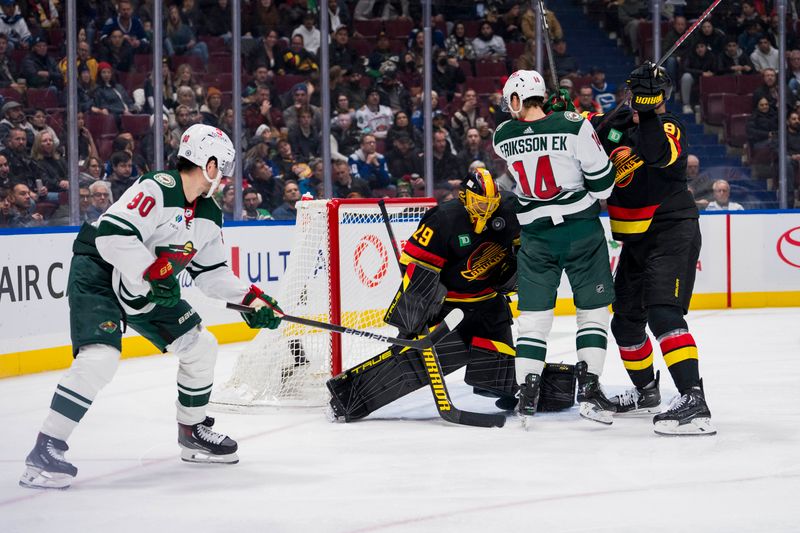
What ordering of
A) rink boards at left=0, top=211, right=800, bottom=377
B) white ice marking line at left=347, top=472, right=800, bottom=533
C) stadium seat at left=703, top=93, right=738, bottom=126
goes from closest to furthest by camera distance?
white ice marking line at left=347, top=472, right=800, bottom=533, rink boards at left=0, top=211, right=800, bottom=377, stadium seat at left=703, top=93, right=738, bottom=126

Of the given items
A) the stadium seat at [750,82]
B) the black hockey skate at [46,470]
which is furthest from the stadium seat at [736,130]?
the black hockey skate at [46,470]

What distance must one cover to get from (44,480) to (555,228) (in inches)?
79.1

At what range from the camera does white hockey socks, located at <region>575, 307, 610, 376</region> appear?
4.18 meters

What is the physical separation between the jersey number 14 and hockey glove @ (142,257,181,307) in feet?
4.75

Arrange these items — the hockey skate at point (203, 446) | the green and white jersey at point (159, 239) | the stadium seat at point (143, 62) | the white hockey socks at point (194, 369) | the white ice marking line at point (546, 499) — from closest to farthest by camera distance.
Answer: the white ice marking line at point (546, 499) → the green and white jersey at point (159, 239) → the white hockey socks at point (194, 369) → the hockey skate at point (203, 446) → the stadium seat at point (143, 62)

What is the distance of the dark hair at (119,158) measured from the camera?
267 inches

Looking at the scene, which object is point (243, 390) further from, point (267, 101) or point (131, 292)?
point (267, 101)

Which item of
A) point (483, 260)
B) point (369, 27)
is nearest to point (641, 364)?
point (483, 260)

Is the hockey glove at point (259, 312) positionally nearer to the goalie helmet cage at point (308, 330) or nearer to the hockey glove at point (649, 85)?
the goalie helmet cage at point (308, 330)

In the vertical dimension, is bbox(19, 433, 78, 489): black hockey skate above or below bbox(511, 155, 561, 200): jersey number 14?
below

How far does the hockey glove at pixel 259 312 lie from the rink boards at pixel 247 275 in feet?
5.21

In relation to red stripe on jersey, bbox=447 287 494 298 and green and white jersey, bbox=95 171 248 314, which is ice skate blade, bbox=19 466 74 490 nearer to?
green and white jersey, bbox=95 171 248 314

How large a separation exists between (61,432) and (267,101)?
4813 millimetres

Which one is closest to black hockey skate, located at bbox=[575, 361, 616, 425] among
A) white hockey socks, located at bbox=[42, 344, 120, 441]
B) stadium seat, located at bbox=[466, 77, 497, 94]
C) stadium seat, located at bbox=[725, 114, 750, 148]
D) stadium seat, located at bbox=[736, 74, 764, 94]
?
white hockey socks, located at bbox=[42, 344, 120, 441]
